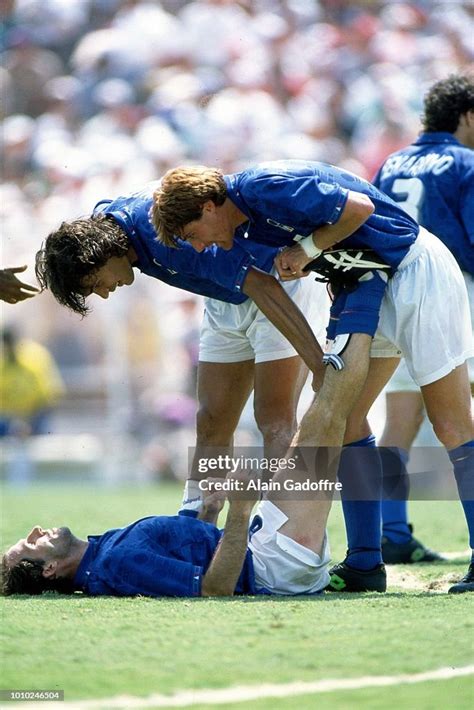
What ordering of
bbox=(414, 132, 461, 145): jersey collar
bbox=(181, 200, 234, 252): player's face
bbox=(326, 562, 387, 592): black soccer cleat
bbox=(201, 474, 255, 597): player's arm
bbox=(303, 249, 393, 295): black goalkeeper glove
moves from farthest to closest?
bbox=(414, 132, 461, 145): jersey collar, bbox=(326, 562, 387, 592): black soccer cleat, bbox=(303, 249, 393, 295): black goalkeeper glove, bbox=(181, 200, 234, 252): player's face, bbox=(201, 474, 255, 597): player's arm

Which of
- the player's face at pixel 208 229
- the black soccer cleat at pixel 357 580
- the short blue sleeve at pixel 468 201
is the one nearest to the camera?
the player's face at pixel 208 229

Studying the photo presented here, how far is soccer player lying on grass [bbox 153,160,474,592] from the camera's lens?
13.8 feet

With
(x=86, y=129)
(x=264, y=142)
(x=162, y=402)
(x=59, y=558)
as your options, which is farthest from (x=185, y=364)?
(x=59, y=558)

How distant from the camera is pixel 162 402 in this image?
1185cm

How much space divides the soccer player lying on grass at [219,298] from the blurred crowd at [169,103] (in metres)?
6.32

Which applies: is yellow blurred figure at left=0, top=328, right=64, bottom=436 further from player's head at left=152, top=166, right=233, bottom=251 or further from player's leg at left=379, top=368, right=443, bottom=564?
player's head at left=152, top=166, right=233, bottom=251

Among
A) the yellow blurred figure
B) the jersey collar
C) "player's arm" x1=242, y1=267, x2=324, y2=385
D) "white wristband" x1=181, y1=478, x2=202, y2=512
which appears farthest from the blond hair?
the yellow blurred figure

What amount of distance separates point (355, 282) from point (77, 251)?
1.11 m

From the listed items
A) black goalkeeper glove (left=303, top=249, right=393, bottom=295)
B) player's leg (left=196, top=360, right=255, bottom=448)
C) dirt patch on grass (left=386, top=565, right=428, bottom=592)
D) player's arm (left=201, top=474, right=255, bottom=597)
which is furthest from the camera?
player's leg (left=196, top=360, right=255, bottom=448)

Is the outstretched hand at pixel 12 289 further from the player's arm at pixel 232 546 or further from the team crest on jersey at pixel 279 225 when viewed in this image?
the player's arm at pixel 232 546

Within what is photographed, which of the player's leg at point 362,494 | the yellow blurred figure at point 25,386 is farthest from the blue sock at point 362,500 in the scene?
the yellow blurred figure at point 25,386

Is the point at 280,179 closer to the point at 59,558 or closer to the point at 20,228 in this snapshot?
the point at 59,558

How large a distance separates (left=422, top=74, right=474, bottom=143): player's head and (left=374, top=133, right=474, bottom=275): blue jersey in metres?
0.16

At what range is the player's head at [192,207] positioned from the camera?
13.7 feet
